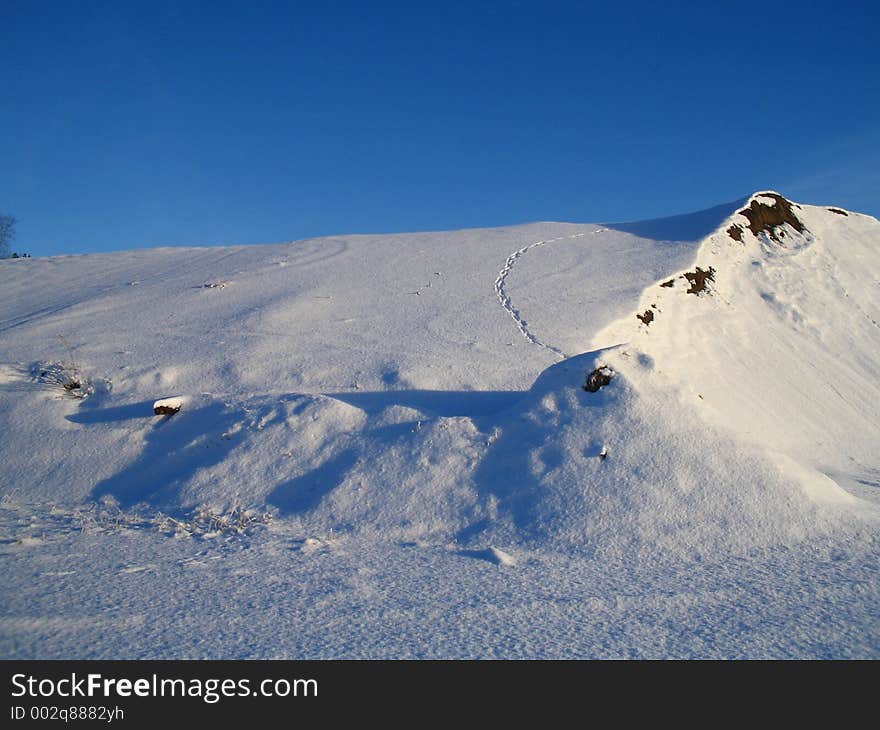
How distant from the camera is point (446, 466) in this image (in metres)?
5.47

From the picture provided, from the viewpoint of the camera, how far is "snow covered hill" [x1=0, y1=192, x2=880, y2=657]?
338cm

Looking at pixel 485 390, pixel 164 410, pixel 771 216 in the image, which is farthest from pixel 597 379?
pixel 771 216

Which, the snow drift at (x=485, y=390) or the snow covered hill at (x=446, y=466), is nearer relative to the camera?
the snow covered hill at (x=446, y=466)

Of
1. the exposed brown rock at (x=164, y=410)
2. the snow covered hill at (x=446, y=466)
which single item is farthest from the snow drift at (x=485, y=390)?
the exposed brown rock at (x=164, y=410)

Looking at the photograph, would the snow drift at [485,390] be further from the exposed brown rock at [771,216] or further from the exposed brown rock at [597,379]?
the exposed brown rock at [771,216]

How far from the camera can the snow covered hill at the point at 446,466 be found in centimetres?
338

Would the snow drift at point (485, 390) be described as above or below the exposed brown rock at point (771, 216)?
below

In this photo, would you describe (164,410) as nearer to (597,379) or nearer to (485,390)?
(485,390)

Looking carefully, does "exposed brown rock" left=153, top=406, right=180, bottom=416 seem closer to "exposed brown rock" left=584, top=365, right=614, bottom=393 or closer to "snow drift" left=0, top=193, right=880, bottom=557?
"snow drift" left=0, top=193, right=880, bottom=557

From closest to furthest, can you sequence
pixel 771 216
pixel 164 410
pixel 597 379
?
1. pixel 597 379
2. pixel 164 410
3. pixel 771 216

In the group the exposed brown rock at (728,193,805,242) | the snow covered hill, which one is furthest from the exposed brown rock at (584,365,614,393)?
the exposed brown rock at (728,193,805,242)
